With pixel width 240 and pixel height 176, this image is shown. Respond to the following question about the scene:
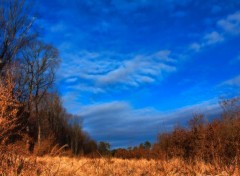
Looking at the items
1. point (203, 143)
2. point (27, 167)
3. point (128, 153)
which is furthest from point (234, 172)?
point (128, 153)

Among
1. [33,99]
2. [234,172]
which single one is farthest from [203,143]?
[33,99]

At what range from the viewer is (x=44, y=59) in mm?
32906

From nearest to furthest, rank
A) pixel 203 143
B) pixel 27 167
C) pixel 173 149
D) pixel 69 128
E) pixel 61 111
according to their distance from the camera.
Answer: pixel 27 167 → pixel 203 143 → pixel 173 149 → pixel 61 111 → pixel 69 128

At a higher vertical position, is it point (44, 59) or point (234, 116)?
point (44, 59)

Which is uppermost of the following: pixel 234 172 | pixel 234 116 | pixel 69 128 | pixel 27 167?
pixel 69 128

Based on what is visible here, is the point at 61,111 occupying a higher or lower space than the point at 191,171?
higher

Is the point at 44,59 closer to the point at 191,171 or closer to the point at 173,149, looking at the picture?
the point at 173,149

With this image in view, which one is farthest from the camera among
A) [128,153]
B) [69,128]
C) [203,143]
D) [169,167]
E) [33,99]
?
[69,128]

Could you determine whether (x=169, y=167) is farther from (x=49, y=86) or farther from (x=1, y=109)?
(x=49, y=86)

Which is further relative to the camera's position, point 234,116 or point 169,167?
point 234,116

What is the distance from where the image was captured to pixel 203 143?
12.7 meters

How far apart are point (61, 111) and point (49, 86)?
2062 centimetres

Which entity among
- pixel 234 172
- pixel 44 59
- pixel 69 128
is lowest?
pixel 234 172

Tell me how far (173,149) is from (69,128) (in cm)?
4480
